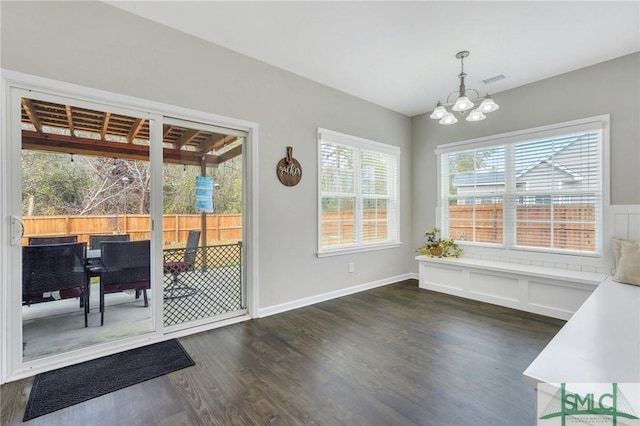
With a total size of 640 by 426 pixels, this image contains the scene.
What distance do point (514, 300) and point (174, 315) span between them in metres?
3.85

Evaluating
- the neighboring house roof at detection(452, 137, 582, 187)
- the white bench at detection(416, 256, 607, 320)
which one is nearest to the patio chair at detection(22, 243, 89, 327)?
the white bench at detection(416, 256, 607, 320)

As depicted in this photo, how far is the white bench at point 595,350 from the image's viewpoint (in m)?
1.18

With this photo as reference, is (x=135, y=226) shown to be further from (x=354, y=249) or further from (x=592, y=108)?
(x=592, y=108)

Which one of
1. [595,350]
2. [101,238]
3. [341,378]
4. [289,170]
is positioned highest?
[289,170]

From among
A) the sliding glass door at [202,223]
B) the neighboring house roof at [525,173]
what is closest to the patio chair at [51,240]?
the sliding glass door at [202,223]

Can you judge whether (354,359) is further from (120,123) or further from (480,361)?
(120,123)

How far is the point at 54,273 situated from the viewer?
91.7 inches

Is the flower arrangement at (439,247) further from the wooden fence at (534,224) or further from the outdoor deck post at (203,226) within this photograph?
the outdoor deck post at (203,226)

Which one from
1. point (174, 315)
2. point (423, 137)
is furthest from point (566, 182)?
point (174, 315)

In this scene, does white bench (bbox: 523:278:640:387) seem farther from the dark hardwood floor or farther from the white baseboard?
the white baseboard

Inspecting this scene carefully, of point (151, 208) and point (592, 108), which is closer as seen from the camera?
point (151, 208)

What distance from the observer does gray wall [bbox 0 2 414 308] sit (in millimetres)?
2189

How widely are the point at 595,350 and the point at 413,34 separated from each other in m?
2.76

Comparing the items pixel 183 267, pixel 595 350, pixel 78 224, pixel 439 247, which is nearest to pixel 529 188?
pixel 439 247
